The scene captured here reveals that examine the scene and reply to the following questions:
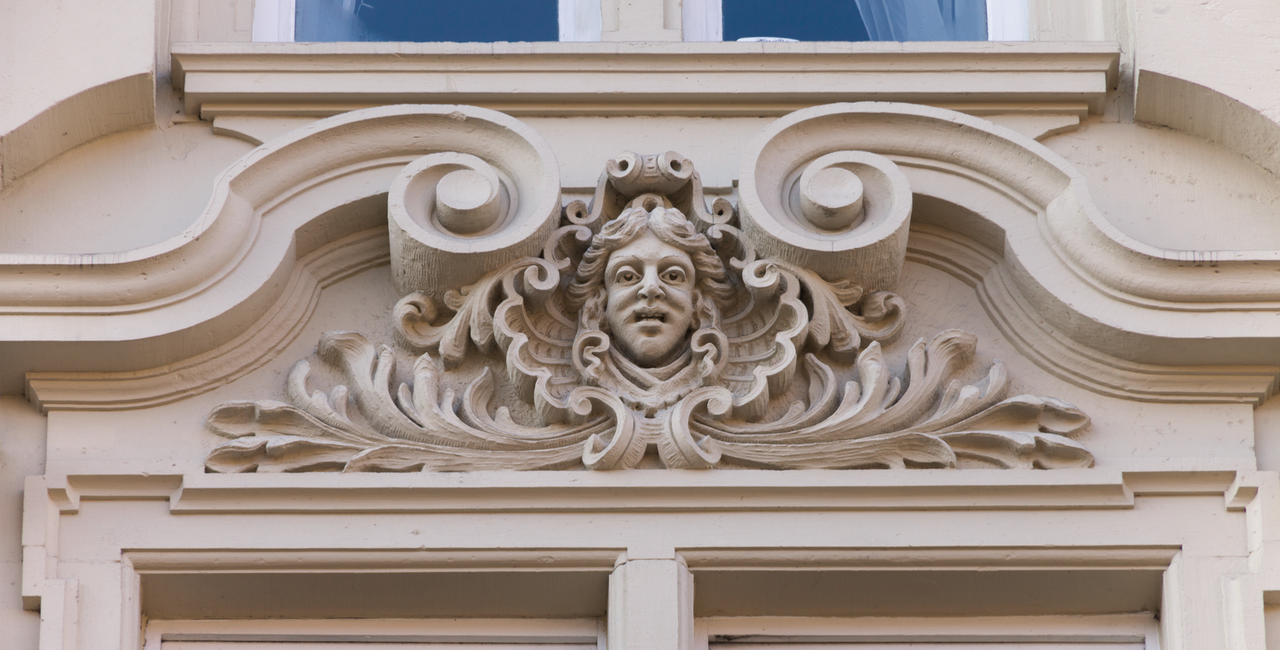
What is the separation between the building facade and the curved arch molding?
0.03ft

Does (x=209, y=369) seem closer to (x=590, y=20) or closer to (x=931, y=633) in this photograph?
(x=590, y=20)

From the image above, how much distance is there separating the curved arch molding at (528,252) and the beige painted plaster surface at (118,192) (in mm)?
263

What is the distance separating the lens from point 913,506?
5336mm

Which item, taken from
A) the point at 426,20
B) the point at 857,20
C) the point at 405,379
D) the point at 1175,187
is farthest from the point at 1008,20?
the point at 405,379

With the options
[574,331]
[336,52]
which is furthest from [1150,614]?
[336,52]

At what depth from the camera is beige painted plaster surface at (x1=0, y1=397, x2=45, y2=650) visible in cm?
518

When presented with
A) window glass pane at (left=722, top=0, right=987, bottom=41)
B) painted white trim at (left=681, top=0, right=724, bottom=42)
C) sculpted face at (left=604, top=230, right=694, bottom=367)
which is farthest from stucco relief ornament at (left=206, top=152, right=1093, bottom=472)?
window glass pane at (left=722, top=0, right=987, bottom=41)

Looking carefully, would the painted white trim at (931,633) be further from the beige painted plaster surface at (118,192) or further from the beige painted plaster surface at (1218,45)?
the beige painted plaster surface at (118,192)

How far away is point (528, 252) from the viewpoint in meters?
5.55

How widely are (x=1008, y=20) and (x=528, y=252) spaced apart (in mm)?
1823

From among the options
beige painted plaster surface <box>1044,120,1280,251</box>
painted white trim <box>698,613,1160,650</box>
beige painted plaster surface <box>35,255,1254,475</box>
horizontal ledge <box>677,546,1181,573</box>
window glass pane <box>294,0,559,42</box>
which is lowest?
painted white trim <box>698,613,1160,650</box>

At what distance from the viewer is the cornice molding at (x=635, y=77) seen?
585 centimetres

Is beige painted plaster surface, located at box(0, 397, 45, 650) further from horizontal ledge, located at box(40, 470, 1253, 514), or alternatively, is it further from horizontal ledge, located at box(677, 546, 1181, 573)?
horizontal ledge, located at box(677, 546, 1181, 573)

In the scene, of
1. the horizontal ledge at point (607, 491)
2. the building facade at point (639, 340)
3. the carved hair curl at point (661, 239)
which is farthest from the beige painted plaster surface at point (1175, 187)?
the carved hair curl at point (661, 239)
